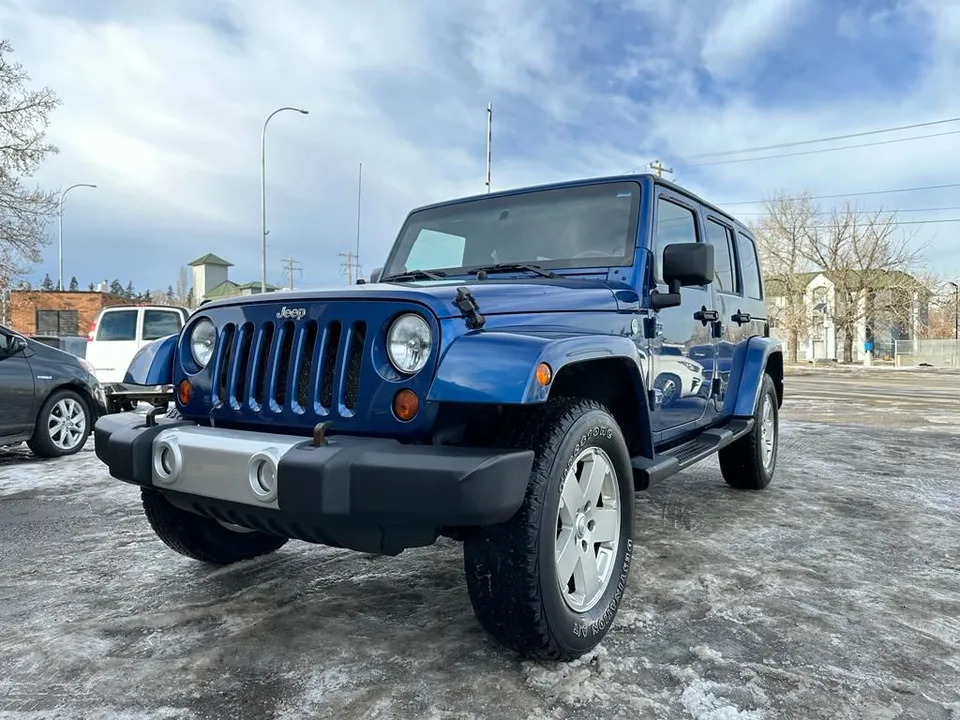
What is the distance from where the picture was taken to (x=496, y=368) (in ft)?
7.01

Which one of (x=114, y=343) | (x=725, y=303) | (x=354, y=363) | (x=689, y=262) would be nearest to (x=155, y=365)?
(x=354, y=363)

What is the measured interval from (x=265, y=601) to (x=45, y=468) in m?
4.29

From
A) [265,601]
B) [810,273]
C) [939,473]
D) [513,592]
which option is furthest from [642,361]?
[810,273]

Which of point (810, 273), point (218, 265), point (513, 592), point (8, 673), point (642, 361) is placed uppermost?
point (218, 265)

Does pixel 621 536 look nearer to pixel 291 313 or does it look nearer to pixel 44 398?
pixel 291 313

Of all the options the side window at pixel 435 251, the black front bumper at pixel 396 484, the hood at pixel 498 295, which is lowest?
the black front bumper at pixel 396 484

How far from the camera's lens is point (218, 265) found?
8112 centimetres

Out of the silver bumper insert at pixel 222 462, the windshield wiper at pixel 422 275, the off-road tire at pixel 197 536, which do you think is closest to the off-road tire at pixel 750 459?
the windshield wiper at pixel 422 275

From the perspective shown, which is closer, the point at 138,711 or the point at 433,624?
the point at 138,711

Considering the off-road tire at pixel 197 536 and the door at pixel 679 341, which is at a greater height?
the door at pixel 679 341

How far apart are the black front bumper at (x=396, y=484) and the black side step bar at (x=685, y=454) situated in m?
1.02

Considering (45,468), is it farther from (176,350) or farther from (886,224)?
(886,224)

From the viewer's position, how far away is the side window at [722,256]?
464 centimetres

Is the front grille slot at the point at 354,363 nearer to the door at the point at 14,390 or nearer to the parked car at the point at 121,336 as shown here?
the door at the point at 14,390
